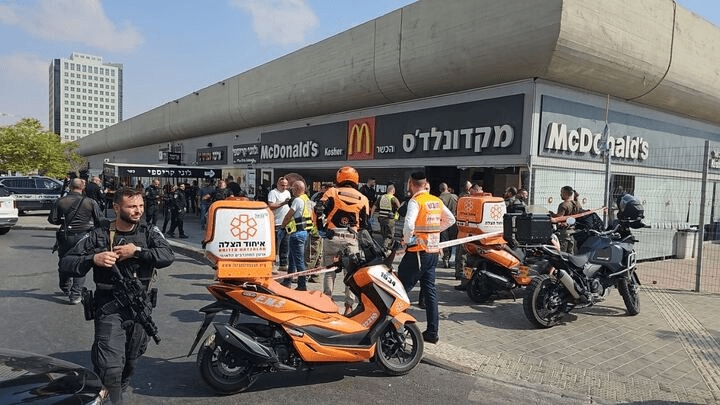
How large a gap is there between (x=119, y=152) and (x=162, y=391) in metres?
43.5

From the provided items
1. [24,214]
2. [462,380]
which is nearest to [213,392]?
[462,380]

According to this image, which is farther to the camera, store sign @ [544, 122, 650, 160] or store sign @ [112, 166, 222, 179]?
store sign @ [112, 166, 222, 179]

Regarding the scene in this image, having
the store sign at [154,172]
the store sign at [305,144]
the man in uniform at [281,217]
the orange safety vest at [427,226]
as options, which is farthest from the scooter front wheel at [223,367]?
the store sign at [154,172]

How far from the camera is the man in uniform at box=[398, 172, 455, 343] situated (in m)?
4.96

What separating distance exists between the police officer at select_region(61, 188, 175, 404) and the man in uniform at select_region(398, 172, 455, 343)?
2.55 meters

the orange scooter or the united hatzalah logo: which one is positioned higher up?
the united hatzalah logo

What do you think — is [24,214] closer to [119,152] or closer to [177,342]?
[177,342]

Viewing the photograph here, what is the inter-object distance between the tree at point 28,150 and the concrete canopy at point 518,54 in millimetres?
34789

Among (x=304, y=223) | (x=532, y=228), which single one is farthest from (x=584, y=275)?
(x=304, y=223)

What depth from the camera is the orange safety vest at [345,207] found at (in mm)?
5738

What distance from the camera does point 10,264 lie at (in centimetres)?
910

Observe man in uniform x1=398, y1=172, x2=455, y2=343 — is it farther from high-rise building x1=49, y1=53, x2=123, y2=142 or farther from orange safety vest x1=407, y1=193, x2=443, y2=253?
high-rise building x1=49, y1=53, x2=123, y2=142

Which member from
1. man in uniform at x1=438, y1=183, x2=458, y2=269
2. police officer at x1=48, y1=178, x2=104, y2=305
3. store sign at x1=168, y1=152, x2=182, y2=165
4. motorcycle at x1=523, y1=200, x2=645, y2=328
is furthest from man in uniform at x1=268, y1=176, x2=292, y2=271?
store sign at x1=168, y1=152, x2=182, y2=165

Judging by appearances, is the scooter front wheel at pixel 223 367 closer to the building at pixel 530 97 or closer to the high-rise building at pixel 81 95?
the building at pixel 530 97
